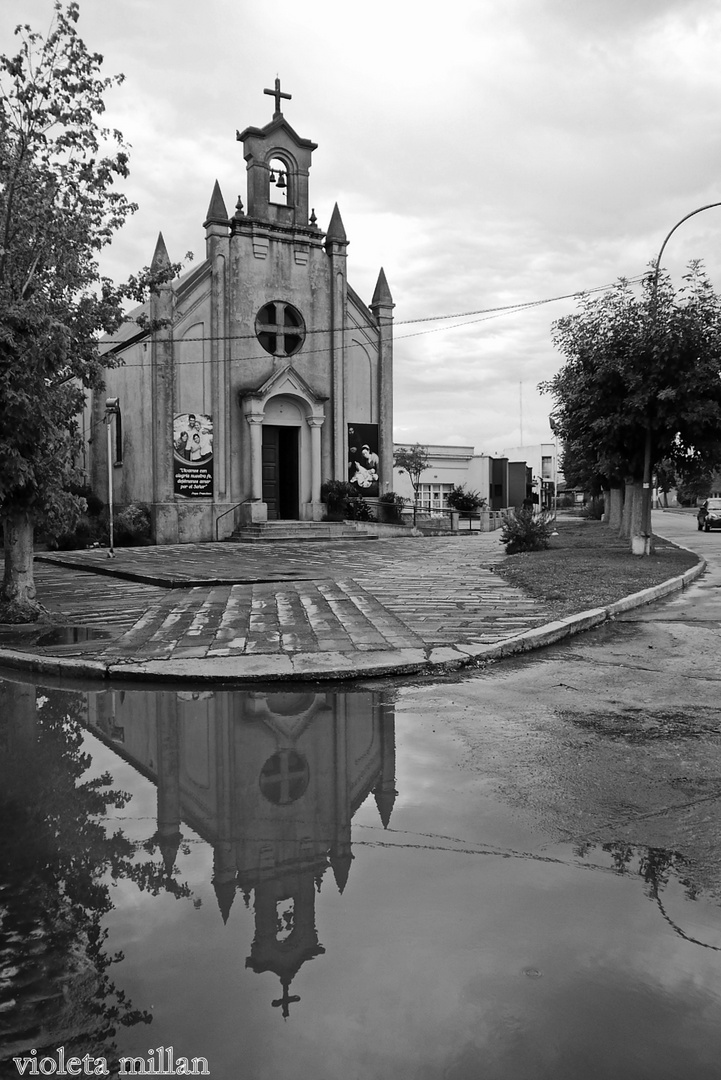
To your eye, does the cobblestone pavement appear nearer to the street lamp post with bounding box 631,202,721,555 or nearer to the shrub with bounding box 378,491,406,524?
the street lamp post with bounding box 631,202,721,555

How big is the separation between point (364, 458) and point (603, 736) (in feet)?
84.4

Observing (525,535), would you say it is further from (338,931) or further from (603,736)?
(338,931)

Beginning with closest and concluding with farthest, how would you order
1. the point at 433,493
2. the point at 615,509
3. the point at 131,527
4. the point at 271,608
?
the point at 271,608 → the point at 131,527 → the point at 615,509 → the point at 433,493

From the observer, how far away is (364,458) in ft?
99.0

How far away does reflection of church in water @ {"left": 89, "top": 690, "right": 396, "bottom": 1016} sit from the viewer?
294cm

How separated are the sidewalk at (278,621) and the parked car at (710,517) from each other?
21.4 m

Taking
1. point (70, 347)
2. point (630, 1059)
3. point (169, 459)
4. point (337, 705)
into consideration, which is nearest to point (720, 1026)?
point (630, 1059)

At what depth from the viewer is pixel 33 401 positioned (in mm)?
8992

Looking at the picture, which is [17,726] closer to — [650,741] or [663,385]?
[650,741]

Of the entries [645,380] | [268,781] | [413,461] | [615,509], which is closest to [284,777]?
[268,781]

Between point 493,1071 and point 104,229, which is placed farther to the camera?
point 104,229

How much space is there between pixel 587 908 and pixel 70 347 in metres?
8.85

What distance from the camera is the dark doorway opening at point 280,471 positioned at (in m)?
28.7

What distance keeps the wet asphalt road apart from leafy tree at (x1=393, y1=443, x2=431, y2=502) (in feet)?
136
